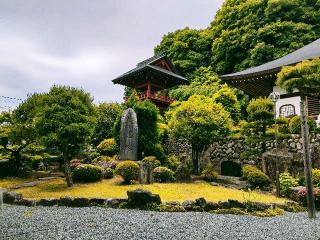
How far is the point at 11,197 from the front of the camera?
1001 centimetres

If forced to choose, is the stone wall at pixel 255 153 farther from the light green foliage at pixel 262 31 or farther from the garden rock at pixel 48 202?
the light green foliage at pixel 262 31

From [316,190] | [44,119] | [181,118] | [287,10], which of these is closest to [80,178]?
[44,119]

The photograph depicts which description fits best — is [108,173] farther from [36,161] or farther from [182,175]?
[36,161]

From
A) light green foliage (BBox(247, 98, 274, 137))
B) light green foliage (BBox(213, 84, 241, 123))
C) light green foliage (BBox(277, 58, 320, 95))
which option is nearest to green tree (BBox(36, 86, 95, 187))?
light green foliage (BBox(277, 58, 320, 95))

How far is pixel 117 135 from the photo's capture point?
18.9m

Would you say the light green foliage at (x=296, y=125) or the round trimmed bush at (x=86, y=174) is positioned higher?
the light green foliage at (x=296, y=125)

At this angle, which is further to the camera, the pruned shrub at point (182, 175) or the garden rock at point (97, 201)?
the pruned shrub at point (182, 175)

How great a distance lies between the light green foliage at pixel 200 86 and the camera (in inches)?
1225

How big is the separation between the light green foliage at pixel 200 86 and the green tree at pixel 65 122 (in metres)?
19.5

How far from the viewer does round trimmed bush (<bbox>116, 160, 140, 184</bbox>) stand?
13039mm

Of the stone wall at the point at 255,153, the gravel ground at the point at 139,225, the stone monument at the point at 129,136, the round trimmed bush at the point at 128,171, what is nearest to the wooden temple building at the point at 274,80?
the stone wall at the point at 255,153

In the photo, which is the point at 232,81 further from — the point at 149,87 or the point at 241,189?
the point at 149,87

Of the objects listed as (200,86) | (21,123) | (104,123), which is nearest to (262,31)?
(200,86)

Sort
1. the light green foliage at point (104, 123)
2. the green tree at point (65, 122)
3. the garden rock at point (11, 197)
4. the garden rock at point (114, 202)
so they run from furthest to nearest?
the light green foliage at point (104, 123) < the green tree at point (65, 122) < the garden rock at point (11, 197) < the garden rock at point (114, 202)
